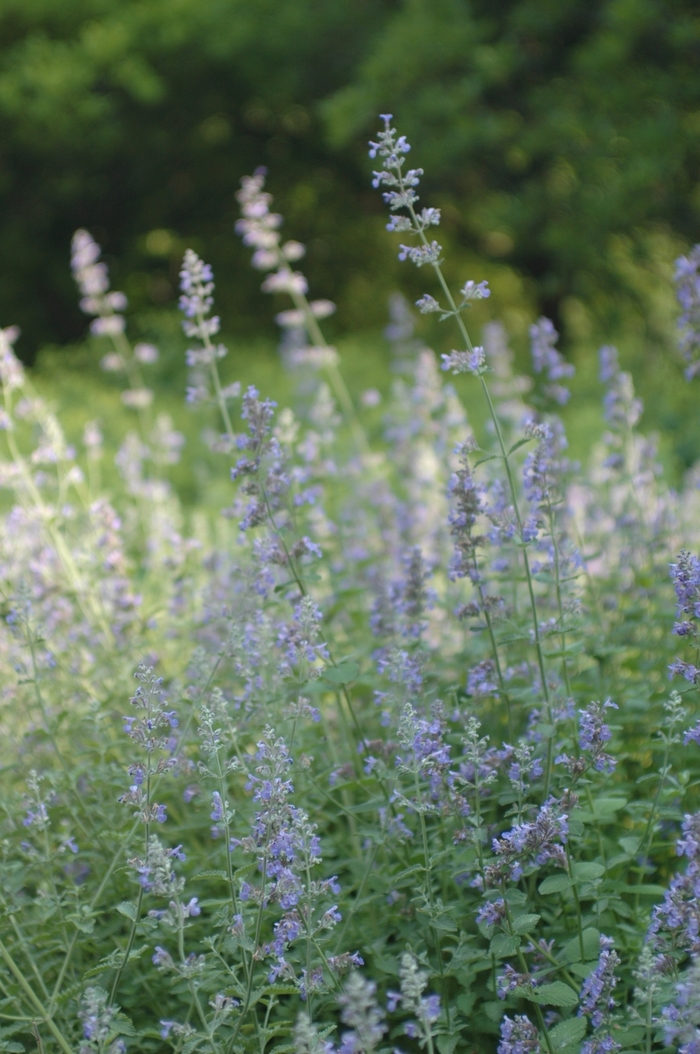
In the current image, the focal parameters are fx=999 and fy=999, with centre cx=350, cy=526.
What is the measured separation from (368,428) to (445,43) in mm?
3804

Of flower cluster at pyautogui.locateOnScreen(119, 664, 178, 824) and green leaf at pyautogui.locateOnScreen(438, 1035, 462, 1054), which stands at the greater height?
flower cluster at pyautogui.locateOnScreen(119, 664, 178, 824)

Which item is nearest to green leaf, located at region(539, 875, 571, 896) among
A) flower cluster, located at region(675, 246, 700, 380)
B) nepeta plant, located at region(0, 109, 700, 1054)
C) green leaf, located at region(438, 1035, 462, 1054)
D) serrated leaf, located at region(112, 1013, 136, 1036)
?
nepeta plant, located at region(0, 109, 700, 1054)

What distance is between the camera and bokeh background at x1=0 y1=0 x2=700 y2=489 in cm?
922

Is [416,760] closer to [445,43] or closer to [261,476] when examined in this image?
[261,476]

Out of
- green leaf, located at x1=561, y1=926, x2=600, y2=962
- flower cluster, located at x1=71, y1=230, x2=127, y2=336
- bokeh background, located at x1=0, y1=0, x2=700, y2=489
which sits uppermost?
bokeh background, located at x1=0, y1=0, x2=700, y2=489

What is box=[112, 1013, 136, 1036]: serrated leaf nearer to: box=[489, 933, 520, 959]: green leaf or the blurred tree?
box=[489, 933, 520, 959]: green leaf

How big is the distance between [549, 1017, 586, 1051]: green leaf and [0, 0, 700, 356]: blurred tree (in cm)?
806

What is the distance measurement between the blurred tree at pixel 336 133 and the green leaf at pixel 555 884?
7.86 m

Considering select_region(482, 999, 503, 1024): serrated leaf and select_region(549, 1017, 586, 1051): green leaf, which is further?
select_region(482, 999, 503, 1024): serrated leaf

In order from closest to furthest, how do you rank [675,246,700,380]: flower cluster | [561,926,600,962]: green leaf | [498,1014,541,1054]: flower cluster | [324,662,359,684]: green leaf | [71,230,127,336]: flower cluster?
[498,1014,541,1054]: flower cluster < [561,926,600,962]: green leaf < [324,662,359,684]: green leaf < [675,246,700,380]: flower cluster < [71,230,127,336]: flower cluster

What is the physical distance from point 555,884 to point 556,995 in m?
0.20

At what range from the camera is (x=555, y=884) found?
2018 mm

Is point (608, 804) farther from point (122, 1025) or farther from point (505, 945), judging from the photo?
point (122, 1025)


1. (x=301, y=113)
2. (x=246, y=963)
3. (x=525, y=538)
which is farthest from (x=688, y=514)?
(x=301, y=113)
